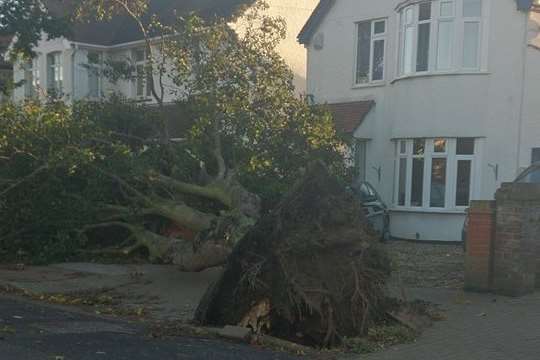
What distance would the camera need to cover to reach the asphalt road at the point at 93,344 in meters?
6.35

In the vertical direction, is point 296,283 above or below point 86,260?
above

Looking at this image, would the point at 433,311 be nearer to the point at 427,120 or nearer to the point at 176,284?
the point at 176,284

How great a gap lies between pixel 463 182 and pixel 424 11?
4519mm

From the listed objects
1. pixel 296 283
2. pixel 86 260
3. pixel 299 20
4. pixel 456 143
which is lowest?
pixel 86 260

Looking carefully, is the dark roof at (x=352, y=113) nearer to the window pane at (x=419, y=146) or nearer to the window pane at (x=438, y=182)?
the window pane at (x=419, y=146)

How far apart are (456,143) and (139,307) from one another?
10.7m

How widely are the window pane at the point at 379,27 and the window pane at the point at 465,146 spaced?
423 cm

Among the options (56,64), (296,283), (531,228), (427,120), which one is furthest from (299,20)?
(296,283)

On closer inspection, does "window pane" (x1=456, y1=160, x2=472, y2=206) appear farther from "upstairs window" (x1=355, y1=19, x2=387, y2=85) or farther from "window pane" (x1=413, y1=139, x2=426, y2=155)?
"upstairs window" (x1=355, y1=19, x2=387, y2=85)

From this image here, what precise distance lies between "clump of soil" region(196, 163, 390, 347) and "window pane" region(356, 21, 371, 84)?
12.5 meters

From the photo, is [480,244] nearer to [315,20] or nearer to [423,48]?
[423,48]

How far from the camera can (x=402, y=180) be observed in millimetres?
18406

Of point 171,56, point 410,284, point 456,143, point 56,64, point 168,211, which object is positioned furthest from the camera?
point 56,64

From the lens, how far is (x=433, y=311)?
28.8 ft
